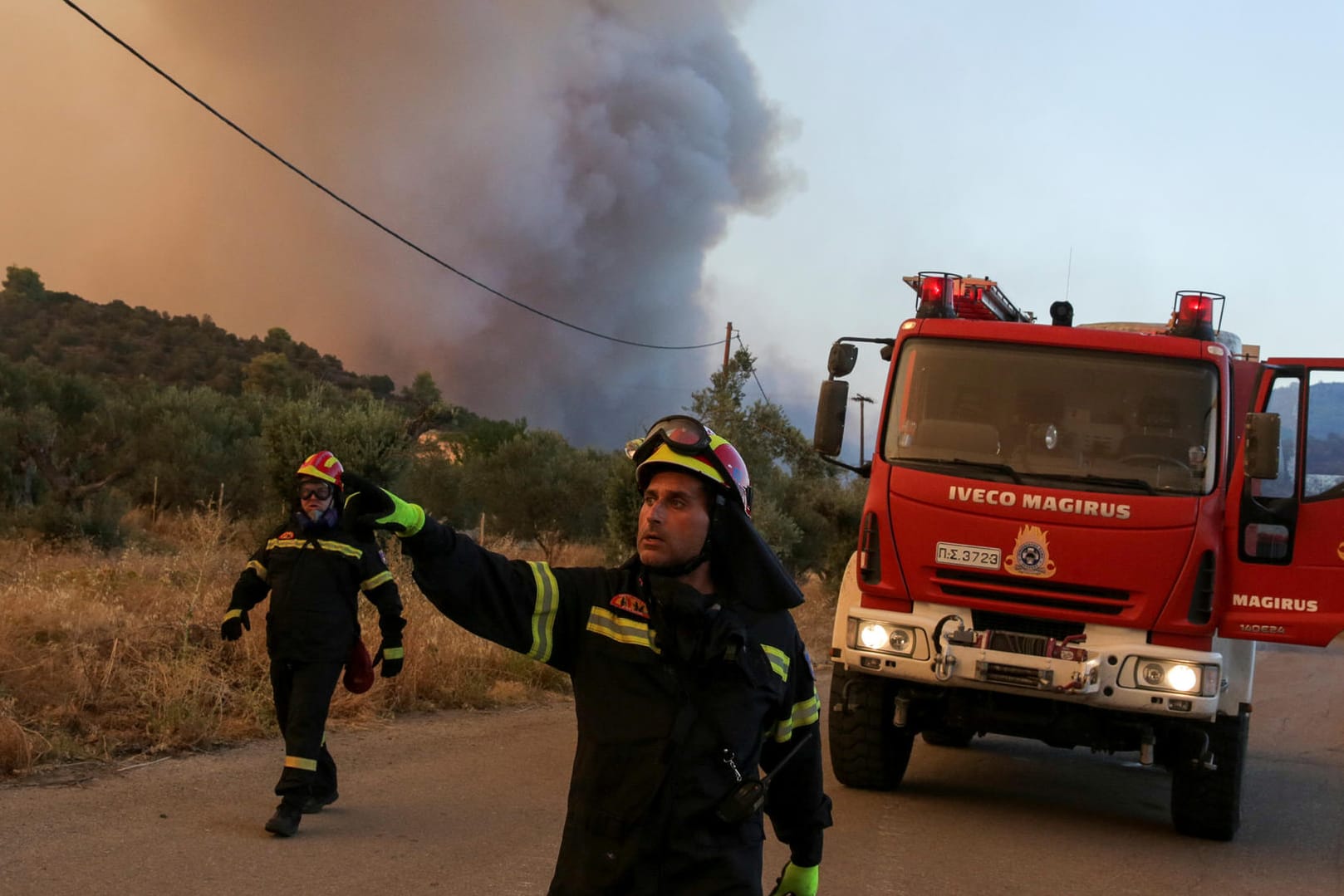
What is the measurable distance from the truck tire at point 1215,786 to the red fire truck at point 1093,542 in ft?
0.04

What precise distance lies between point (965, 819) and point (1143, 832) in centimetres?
107

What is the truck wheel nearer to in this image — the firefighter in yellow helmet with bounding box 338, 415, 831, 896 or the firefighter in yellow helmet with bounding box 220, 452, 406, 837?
the firefighter in yellow helmet with bounding box 220, 452, 406, 837

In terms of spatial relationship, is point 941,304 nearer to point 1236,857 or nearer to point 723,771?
point 1236,857

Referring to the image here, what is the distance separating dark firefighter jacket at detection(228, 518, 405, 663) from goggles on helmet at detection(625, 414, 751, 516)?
11.8ft

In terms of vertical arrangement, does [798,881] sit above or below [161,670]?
above

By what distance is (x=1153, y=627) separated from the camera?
7031 millimetres

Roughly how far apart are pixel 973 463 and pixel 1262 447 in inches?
59.9

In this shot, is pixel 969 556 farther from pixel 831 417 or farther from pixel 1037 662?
pixel 831 417

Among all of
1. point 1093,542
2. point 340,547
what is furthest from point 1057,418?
point 340,547

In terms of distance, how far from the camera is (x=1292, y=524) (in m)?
7.28

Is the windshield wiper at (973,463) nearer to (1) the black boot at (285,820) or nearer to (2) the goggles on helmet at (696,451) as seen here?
(1) the black boot at (285,820)

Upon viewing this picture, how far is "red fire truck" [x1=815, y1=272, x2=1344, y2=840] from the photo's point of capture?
7.08 meters

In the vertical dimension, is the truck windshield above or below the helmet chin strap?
above

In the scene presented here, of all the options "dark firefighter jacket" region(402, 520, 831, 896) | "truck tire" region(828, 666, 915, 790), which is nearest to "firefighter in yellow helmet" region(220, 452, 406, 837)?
"truck tire" region(828, 666, 915, 790)
